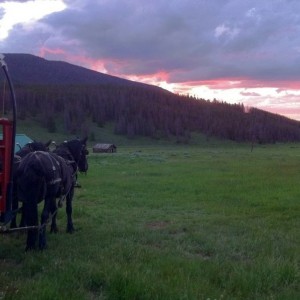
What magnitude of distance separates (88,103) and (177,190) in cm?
13501

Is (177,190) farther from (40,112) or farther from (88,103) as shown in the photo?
Result: (88,103)

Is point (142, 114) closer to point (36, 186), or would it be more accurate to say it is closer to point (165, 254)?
point (36, 186)

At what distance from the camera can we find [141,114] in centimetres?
15512

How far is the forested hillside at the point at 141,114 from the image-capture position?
14088 centimetres

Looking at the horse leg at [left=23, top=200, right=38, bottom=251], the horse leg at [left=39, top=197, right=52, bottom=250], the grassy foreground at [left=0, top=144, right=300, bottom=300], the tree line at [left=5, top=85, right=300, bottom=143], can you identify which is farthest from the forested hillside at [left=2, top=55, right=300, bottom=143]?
the horse leg at [left=23, top=200, right=38, bottom=251]

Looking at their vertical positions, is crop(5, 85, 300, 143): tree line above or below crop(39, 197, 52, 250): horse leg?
above

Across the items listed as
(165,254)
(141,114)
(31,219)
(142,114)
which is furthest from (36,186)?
(142,114)

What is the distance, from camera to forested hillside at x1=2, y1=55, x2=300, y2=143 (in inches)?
5546

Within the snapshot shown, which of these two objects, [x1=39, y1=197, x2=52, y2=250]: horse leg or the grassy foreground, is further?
[x1=39, y1=197, x2=52, y2=250]: horse leg

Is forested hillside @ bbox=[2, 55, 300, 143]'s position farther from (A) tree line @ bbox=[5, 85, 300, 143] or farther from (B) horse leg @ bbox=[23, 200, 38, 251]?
(B) horse leg @ bbox=[23, 200, 38, 251]

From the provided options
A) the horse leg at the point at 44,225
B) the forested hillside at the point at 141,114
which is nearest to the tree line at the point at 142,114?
the forested hillside at the point at 141,114

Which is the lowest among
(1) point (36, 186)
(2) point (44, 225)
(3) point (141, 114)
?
(2) point (44, 225)

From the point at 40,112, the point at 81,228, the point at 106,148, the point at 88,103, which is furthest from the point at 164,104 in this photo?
the point at 81,228

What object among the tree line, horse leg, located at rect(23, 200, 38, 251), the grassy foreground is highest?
the tree line
